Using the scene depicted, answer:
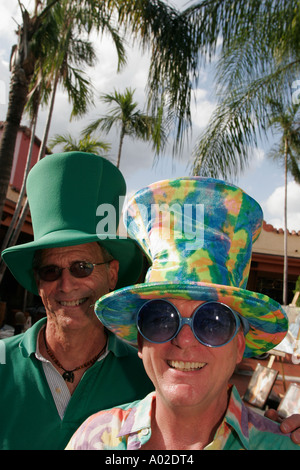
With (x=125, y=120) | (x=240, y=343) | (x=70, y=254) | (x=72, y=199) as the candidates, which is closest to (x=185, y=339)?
(x=240, y=343)

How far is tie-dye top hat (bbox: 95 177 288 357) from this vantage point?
4.26ft

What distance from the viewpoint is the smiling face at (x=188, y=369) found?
1241mm

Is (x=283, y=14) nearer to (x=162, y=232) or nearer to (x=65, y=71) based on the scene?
(x=162, y=232)

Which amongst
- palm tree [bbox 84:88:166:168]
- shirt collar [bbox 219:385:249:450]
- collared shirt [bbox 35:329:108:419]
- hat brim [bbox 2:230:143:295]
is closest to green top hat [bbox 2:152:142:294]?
hat brim [bbox 2:230:143:295]

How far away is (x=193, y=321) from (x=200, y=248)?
0.79 ft

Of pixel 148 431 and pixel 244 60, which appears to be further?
pixel 244 60

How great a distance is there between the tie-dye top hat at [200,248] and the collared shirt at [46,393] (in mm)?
490

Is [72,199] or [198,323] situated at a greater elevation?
[72,199]

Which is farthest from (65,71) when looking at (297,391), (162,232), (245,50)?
(162,232)

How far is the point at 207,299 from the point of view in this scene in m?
1.31

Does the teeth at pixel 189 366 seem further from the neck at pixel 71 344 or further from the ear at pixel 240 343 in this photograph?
the neck at pixel 71 344

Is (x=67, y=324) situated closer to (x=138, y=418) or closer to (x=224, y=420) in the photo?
(x=138, y=418)

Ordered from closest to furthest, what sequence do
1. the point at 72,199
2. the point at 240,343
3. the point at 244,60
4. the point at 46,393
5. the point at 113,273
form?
the point at 240,343, the point at 46,393, the point at 72,199, the point at 113,273, the point at 244,60
